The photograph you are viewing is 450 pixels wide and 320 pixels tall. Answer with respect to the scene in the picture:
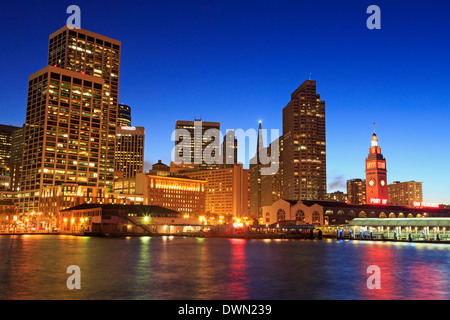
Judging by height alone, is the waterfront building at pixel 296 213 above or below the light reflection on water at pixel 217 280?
above

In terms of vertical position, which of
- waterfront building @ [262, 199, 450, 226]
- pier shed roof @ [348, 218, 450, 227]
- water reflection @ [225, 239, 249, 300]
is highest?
waterfront building @ [262, 199, 450, 226]

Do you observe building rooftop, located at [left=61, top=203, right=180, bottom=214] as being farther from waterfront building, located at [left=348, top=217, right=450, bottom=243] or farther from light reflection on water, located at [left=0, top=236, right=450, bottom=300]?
light reflection on water, located at [left=0, top=236, right=450, bottom=300]

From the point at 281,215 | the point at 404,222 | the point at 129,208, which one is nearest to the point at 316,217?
the point at 281,215

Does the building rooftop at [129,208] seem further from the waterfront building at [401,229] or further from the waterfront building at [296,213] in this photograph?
the waterfront building at [401,229]

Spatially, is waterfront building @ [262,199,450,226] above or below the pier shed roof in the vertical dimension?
above

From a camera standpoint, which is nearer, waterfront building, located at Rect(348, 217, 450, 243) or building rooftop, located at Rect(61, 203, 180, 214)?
waterfront building, located at Rect(348, 217, 450, 243)

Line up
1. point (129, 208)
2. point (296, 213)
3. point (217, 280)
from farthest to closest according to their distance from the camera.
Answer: point (296, 213) → point (129, 208) → point (217, 280)

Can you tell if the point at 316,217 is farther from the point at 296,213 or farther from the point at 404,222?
the point at 404,222

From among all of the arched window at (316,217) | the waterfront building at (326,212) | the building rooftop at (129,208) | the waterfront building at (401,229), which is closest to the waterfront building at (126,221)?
the building rooftop at (129,208)

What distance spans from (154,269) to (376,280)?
23.9 metres

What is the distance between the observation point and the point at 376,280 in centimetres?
4231

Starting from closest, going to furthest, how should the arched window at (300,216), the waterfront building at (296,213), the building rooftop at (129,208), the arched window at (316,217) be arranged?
the building rooftop at (129,208) < the arched window at (316,217) < the waterfront building at (296,213) < the arched window at (300,216)

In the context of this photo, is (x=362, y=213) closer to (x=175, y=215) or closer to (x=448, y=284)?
(x=175, y=215)

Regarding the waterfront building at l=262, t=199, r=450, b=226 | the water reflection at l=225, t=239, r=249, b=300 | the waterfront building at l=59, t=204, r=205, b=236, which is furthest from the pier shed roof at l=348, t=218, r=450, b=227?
the water reflection at l=225, t=239, r=249, b=300
